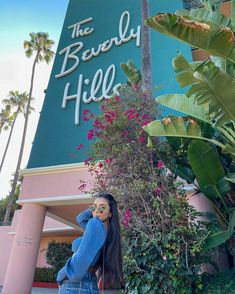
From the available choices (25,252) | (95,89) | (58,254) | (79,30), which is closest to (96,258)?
(25,252)

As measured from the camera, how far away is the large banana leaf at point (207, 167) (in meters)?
5.05

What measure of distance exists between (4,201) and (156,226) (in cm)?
2651

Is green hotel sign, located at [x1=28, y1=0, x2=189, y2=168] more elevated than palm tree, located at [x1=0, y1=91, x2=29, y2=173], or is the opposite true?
palm tree, located at [x1=0, y1=91, x2=29, y2=173]

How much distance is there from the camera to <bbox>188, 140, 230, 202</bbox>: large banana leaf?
16.6 ft

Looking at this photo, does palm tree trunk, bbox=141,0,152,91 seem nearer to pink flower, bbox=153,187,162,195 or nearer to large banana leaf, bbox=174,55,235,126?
large banana leaf, bbox=174,55,235,126

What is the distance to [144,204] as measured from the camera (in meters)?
4.93

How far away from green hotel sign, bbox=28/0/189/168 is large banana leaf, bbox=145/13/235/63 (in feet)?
16.1

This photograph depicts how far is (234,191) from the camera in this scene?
5.84 metres

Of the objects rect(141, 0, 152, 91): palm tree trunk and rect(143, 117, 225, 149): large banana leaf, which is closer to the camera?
rect(143, 117, 225, 149): large banana leaf

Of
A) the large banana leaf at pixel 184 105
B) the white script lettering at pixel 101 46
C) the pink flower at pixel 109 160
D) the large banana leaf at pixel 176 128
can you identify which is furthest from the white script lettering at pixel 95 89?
the large banana leaf at pixel 176 128

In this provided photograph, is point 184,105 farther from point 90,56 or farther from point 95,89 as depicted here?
point 90,56

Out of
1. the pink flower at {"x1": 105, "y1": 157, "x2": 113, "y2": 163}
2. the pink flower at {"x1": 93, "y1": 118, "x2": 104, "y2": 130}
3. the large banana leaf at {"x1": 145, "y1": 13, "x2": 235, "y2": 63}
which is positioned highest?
the large banana leaf at {"x1": 145, "y1": 13, "x2": 235, "y2": 63}

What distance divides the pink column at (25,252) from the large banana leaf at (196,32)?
22.4ft

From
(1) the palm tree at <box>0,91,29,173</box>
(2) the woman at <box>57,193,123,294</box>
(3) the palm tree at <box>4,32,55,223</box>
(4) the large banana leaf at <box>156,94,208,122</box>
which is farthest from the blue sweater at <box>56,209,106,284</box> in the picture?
(1) the palm tree at <box>0,91,29,173</box>
